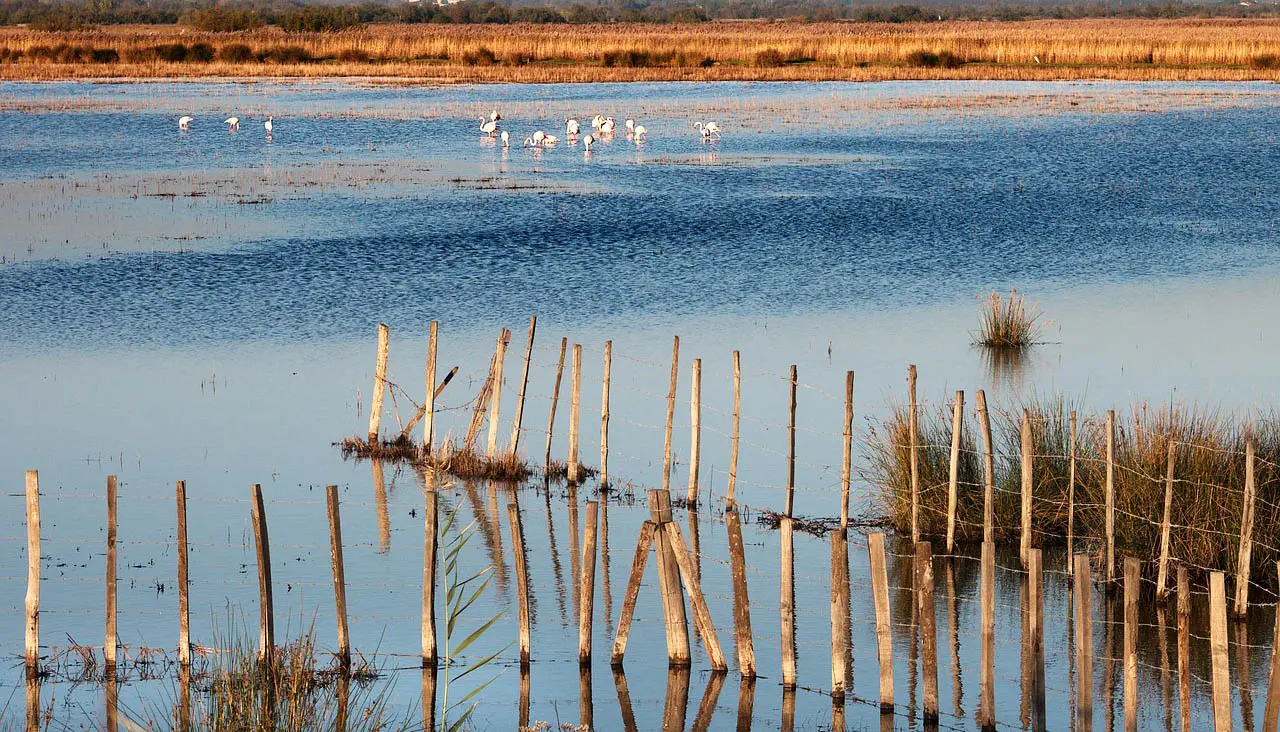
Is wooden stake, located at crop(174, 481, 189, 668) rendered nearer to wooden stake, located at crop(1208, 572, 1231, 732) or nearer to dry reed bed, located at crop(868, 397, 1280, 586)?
wooden stake, located at crop(1208, 572, 1231, 732)

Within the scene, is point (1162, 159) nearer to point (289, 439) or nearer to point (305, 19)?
point (289, 439)

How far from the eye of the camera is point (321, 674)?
10047 mm

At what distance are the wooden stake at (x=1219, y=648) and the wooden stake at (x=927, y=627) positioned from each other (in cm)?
159

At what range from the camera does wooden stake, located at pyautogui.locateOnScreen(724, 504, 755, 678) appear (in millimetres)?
9492

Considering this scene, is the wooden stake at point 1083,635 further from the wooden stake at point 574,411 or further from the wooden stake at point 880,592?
the wooden stake at point 574,411

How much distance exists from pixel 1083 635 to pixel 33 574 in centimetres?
595

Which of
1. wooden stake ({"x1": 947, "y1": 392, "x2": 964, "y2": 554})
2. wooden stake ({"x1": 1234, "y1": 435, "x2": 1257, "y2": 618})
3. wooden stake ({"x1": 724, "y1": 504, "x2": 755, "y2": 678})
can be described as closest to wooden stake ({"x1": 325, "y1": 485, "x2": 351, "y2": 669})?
wooden stake ({"x1": 724, "y1": 504, "x2": 755, "y2": 678})

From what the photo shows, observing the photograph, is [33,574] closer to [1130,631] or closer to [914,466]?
[1130,631]

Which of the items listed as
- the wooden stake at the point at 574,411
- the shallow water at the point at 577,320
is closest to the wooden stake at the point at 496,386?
the shallow water at the point at 577,320

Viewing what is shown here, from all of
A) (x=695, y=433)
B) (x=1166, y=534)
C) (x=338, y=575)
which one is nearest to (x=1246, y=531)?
(x=1166, y=534)

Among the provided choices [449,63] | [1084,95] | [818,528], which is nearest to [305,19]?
[449,63]

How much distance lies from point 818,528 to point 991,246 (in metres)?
14.5

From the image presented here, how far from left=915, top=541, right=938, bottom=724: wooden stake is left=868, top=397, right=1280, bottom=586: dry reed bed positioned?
295 cm

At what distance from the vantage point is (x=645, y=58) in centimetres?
6681
